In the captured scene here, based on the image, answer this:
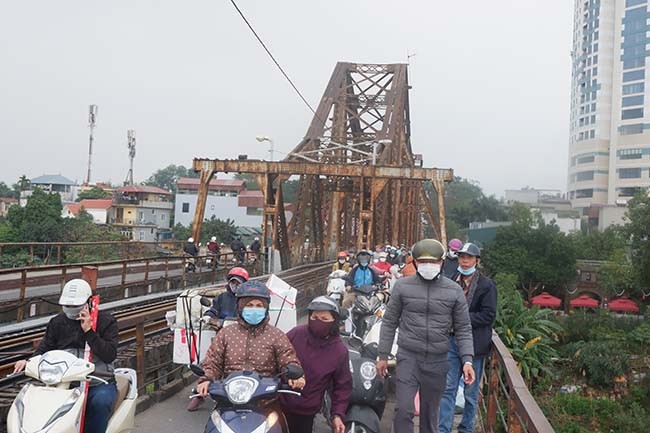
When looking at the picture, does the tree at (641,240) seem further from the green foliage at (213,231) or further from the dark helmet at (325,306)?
the dark helmet at (325,306)

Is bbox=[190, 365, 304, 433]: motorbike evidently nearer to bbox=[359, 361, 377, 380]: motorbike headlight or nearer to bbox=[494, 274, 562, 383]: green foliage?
bbox=[359, 361, 377, 380]: motorbike headlight

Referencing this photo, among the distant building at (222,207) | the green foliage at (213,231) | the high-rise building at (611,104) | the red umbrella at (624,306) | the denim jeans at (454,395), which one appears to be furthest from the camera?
the high-rise building at (611,104)

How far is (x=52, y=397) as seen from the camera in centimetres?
401

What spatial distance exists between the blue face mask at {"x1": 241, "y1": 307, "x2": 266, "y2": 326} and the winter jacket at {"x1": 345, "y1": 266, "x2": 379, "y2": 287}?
18.6 ft

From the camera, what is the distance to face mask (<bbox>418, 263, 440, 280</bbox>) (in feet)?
16.0

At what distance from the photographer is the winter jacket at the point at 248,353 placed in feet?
14.5

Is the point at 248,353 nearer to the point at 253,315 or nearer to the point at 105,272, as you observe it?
the point at 253,315

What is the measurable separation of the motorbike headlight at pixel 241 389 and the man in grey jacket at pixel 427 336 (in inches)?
57.7

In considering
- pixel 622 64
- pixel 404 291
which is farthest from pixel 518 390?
pixel 622 64

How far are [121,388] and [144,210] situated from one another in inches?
2718

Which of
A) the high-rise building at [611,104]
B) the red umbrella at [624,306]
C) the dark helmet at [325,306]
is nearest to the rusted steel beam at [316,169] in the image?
the dark helmet at [325,306]

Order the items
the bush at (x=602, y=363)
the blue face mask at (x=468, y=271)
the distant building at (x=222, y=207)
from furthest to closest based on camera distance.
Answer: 1. the distant building at (x=222, y=207)
2. the bush at (x=602, y=363)
3. the blue face mask at (x=468, y=271)

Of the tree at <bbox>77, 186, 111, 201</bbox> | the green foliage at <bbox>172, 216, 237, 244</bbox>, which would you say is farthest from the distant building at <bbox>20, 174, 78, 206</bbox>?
the green foliage at <bbox>172, 216, 237, 244</bbox>

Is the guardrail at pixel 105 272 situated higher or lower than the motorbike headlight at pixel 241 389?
lower
